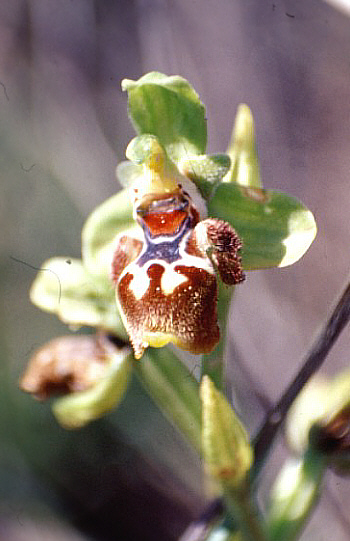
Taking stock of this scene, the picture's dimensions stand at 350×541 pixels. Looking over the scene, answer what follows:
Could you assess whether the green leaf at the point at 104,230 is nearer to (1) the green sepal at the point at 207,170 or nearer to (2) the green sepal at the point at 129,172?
(2) the green sepal at the point at 129,172

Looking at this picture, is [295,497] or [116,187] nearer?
[295,497]

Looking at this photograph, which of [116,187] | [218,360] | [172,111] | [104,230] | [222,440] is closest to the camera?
[222,440]

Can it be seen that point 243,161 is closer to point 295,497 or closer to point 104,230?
point 104,230

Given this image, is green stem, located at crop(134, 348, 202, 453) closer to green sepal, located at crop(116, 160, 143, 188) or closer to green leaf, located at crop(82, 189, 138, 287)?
green leaf, located at crop(82, 189, 138, 287)

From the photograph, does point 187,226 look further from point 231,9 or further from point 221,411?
point 231,9

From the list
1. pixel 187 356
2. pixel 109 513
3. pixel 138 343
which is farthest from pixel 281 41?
pixel 138 343

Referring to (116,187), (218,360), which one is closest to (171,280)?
(218,360)

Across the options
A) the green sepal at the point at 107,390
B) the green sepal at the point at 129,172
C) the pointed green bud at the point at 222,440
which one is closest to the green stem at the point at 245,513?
the pointed green bud at the point at 222,440

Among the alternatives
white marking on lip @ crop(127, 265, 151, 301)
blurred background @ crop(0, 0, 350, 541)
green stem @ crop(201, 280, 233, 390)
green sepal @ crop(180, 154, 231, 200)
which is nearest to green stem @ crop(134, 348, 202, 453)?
green stem @ crop(201, 280, 233, 390)
